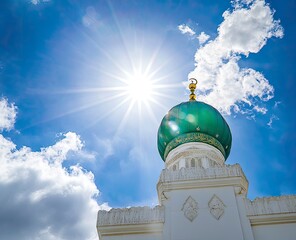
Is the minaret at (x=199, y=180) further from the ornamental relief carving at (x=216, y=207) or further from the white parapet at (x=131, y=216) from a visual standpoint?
the white parapet at (x=131, y=216)

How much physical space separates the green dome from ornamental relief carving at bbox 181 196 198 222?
223 cm

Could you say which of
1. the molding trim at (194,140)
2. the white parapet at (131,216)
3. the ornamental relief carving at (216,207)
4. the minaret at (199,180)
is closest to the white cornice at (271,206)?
the minaret at (199,180)

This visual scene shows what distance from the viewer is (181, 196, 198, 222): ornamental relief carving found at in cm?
795

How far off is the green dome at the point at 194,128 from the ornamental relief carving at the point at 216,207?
2241 millimetres

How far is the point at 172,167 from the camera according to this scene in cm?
1010

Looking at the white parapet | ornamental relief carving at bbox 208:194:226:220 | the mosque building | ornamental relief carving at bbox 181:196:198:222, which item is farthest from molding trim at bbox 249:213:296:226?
the white parapet

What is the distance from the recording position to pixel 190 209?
809 cm

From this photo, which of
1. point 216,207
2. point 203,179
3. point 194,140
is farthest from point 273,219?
point 194,140

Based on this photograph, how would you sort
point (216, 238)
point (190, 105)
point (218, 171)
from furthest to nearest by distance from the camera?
point (190, 105)
point (218, 171)
point (216, 238)

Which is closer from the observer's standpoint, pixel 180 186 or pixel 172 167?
pixel 180 186

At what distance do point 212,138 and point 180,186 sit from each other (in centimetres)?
228

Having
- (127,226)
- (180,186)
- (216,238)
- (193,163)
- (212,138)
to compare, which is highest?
(212,138)

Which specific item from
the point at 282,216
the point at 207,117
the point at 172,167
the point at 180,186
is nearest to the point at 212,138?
the point at 207,117

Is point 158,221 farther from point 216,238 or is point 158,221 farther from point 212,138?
point 212,138
